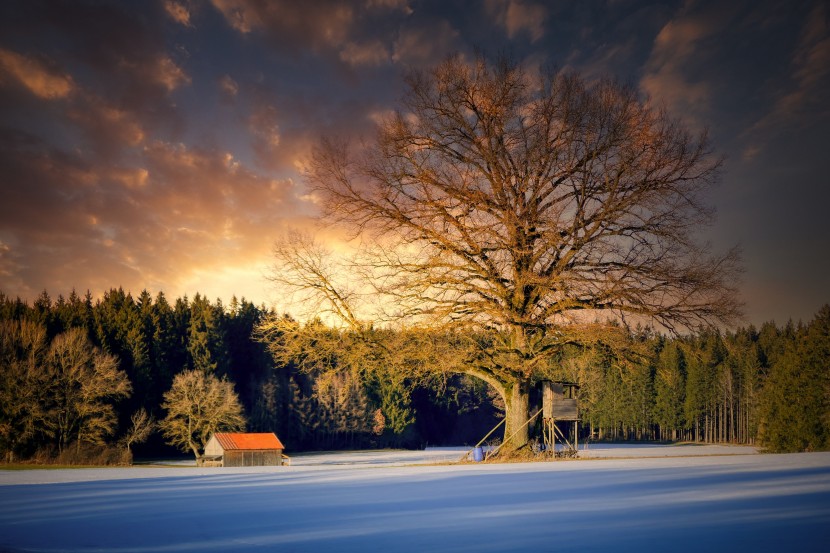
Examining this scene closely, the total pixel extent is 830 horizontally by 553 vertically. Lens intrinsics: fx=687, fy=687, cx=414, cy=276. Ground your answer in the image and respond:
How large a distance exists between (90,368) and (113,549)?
223 feet

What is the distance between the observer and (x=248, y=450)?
2318 inches

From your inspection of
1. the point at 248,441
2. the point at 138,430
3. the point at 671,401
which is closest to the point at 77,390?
the point at 138,430

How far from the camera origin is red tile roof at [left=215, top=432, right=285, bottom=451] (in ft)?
192

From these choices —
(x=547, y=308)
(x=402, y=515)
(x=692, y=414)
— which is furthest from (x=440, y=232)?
(x=692, y=414)

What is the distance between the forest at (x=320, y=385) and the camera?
4478 cm

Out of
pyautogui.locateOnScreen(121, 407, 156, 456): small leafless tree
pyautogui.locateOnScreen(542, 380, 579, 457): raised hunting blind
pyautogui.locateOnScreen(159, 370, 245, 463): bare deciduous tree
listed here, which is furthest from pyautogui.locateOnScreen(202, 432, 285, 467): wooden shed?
pyautogui.locateOnScreen(542, 380, 579, 457): raised hunting blind

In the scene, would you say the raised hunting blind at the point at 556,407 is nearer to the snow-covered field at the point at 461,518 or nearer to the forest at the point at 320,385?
the forest at the point at 320,385

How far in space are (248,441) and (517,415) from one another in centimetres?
3970

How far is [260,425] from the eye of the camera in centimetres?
9762

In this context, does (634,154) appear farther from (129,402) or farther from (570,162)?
(129,402)

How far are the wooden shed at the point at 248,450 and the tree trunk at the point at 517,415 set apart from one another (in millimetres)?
35782

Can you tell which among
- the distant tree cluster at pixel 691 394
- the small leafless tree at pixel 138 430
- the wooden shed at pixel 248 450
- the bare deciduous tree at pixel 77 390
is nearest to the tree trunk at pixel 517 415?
the wooden shed at pixel 248 450

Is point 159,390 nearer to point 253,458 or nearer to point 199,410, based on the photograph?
point 199,410

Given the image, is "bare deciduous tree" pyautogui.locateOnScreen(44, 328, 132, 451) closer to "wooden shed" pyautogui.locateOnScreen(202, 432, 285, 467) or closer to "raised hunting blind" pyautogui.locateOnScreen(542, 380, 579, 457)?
"wooden shed" pyautogui.locateOnScreen(202, 432, 285, 467)
